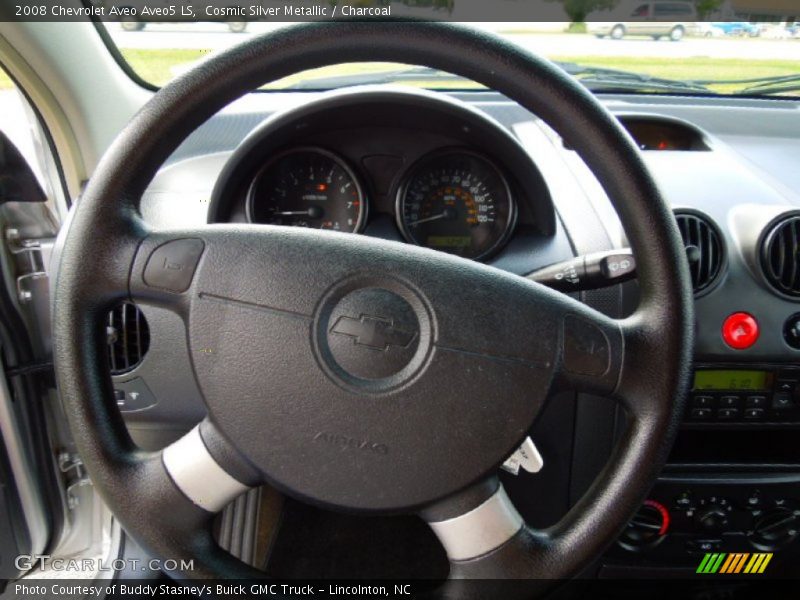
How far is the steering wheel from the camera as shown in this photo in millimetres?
888

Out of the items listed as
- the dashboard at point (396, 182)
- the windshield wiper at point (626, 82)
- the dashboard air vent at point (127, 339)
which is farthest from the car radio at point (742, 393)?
the dashboard air vent at point (127, 339)

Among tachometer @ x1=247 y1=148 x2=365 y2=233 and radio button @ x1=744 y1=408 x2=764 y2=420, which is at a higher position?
tachometer @ x1=247 y1=148 x2=365 y2=233

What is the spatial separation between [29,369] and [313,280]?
821 mm

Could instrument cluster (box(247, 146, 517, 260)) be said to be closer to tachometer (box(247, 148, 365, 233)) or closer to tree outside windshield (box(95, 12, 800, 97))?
tachometer (box(247, 148, 365, 233))

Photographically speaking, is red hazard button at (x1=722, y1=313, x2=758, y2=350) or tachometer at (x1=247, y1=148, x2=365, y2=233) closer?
red hazard button at (x1=722, y1=313, x2=758, y2=350)

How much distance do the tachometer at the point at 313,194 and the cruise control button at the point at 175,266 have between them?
63 cm

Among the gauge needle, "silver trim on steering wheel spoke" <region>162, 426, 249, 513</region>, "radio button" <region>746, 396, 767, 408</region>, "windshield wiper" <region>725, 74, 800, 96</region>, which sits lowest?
"radio button" <region>746, 396, 767, 408</region>

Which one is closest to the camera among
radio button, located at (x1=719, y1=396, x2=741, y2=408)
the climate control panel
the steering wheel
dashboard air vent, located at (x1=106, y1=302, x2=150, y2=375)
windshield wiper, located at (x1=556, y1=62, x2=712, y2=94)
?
the steering wheel

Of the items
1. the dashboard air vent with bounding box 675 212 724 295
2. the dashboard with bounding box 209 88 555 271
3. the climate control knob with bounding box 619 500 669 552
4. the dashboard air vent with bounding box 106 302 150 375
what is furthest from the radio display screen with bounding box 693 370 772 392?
the dashboard air vent with bounding box 106 302 150 375

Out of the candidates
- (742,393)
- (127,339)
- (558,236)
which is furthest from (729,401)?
(127,339)

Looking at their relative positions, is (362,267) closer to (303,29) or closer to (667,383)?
(303,29)

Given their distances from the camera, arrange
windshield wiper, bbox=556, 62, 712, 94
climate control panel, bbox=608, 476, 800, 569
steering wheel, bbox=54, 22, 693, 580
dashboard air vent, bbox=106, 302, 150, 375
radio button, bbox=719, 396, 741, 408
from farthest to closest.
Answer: windshield wiper, bbox=556, 62, 712, 94 < climate control panel, bbox=608, 476, 800, 569 < radio button, bbox=719, 396, 741, 408 < dashboard air vent, bbox=106, 302, 150, 375 < steering wheel, bbox=54, 22, 693, 580

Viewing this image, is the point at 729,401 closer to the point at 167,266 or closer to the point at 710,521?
the point at 710,521

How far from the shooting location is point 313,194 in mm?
1591
